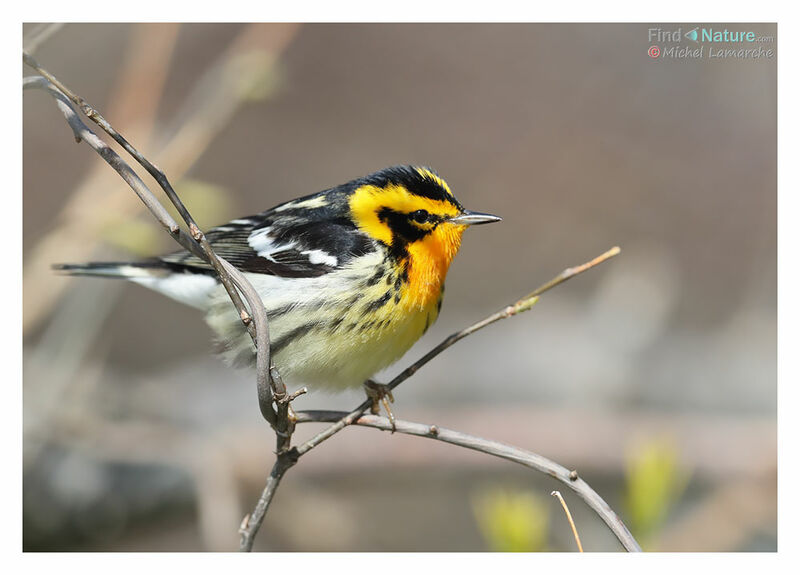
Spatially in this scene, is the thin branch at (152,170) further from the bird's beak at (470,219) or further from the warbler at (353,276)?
the bird's beak at (470,219)

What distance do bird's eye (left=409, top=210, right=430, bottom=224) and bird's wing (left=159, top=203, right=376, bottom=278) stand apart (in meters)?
0.14

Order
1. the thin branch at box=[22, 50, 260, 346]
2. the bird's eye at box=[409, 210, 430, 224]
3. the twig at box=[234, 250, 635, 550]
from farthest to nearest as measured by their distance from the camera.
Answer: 1. the bird's eye at box=[409, 210, 430, 224]
2. the twig at box=[234, 250, 635, 550]
3. the thin branch at box=[22, 50, 260, 346]

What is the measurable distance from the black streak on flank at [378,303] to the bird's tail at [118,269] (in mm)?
844

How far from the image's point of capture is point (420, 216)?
237 centimetres

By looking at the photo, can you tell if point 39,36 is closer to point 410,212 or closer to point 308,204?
point 308,204

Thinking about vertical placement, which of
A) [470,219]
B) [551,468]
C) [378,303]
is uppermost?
[470,219]

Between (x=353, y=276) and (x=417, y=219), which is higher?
(x=417, y=219)

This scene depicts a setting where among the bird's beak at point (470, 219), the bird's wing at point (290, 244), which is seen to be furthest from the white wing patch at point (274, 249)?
the bird's beak at point (470, 219)

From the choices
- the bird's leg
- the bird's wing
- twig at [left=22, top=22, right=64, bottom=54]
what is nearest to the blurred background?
the bird's wing

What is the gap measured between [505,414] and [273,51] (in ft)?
7.45

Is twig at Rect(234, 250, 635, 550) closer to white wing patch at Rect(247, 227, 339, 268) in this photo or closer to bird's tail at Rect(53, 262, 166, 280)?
white wing patch at Rect(247, 227, 339, 268)

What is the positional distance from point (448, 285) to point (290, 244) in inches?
104

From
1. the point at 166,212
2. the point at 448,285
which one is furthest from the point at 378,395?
the point at 448,285

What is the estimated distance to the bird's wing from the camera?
2387mm
